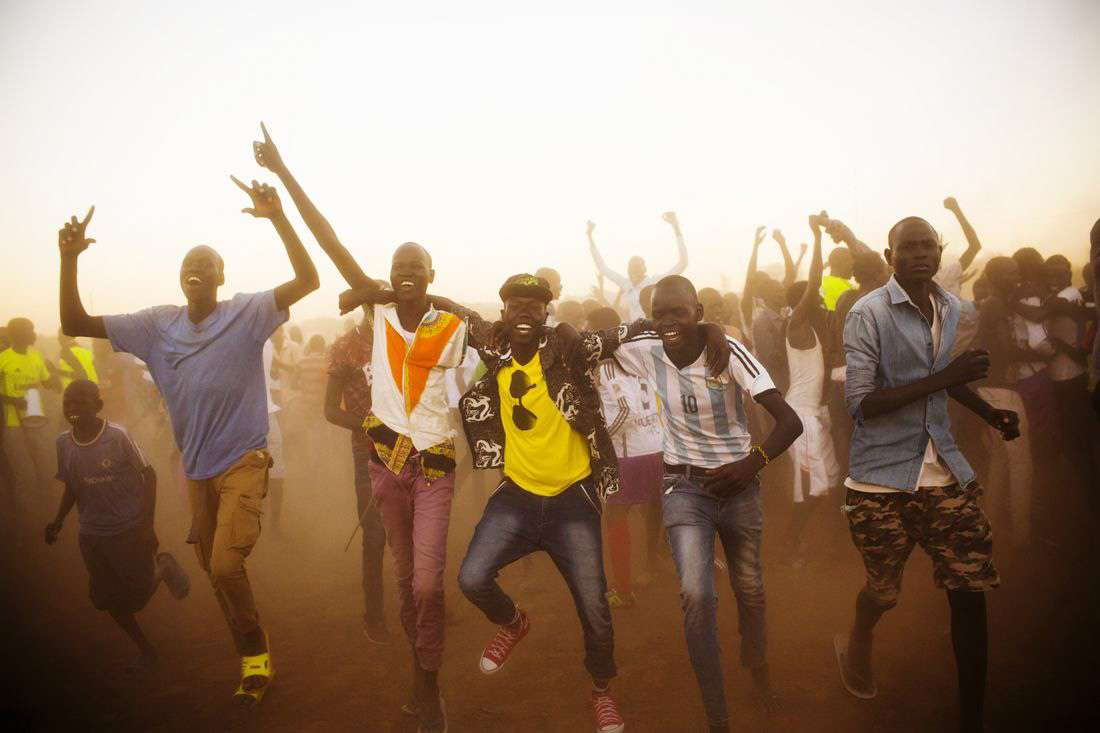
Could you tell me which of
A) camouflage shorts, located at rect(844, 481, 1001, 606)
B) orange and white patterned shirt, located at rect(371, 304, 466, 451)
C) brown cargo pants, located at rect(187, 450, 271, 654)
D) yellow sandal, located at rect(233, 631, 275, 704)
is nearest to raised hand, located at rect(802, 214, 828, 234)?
camouflage shorts, located at rect(844, 481, 1001, 606)

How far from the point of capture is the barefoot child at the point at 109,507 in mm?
4828

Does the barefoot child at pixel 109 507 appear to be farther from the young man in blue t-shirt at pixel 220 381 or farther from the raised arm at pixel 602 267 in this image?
the raised arm at pixel 602 267

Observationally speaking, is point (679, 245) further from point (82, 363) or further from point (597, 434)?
point (82, 363)

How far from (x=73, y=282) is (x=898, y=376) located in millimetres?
4806

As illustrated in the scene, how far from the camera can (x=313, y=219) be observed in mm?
3980

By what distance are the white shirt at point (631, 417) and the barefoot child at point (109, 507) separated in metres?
3.71

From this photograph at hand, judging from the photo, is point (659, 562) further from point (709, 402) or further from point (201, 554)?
point (201, 554)

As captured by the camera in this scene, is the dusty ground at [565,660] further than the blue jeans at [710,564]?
Yes

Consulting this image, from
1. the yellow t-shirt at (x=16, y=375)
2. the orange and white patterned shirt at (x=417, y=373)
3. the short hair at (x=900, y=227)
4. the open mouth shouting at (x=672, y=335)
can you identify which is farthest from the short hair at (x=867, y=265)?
the yellow t-shirt at (x=16, y=375)

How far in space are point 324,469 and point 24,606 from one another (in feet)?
20.8

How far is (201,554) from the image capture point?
4094 mm

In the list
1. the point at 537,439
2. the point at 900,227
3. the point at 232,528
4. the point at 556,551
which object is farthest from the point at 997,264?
the point at 232,528

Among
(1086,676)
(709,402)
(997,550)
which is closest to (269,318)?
(709,402)

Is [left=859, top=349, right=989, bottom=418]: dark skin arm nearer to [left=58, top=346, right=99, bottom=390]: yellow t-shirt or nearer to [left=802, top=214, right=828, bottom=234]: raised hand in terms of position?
[left=802, top=214, right=828, bottom=234]: raised hand
